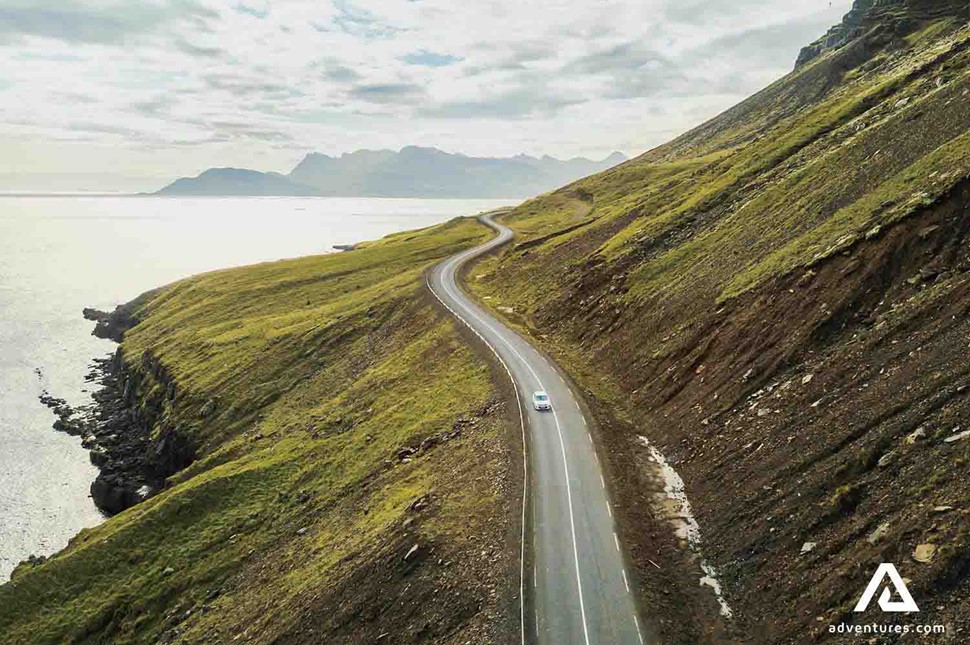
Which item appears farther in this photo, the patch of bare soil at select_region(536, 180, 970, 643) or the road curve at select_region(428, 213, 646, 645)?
the road curve at select_region(428, 213, 646, 645)

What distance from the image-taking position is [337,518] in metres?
41.1

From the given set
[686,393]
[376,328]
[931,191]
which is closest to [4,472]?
[376,328]

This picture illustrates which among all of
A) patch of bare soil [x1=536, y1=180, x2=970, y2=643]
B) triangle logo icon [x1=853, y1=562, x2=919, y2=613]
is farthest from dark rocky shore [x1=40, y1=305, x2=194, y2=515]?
triangle logo icon [x1=853, y1=562, x2=919, y2=613]

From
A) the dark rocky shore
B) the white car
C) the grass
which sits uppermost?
the grass

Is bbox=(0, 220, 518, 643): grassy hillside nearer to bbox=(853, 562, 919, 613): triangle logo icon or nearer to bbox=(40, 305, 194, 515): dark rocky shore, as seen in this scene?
bbox=(40, 305, 194, 515): dark rocky shore

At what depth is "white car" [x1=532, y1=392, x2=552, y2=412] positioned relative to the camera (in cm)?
4344

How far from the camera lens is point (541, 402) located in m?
43.7

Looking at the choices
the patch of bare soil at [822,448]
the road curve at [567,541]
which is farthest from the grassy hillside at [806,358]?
the road curve at [567,541]

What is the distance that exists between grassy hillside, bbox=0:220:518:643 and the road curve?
1490 mm

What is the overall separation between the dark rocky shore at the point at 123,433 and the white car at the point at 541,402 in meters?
43.9

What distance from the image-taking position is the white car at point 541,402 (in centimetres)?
4344

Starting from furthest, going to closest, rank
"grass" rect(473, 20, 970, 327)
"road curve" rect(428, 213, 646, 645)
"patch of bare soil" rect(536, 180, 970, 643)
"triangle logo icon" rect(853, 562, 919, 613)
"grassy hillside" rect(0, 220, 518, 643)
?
"grass" rect(473, 20, 970, 327) < "grassy hillside" rect(0, 220, 518, 643) < "road curve" rect(428, 213, 646, 645) < "patch of bare soil" rect(536, 180, 970, 643) < "triangle logo icon" rect(853, 562, 919, 613)

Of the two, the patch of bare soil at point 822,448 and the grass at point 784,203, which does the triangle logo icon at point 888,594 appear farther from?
the grass at point 784,203

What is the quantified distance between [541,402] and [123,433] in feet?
211
